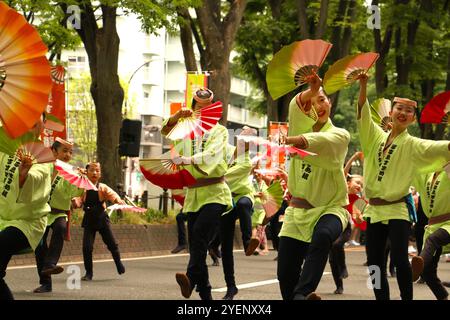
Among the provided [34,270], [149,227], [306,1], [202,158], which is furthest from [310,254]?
[306,1]

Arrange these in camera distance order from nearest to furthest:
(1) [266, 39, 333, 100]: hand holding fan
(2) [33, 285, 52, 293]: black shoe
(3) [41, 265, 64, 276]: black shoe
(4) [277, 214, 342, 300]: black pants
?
(4) [277, 214, 342, 300]: black pants
(1) [266, 39, 333, 100]: hand holding fan
(3) [41, 265, 64, 276]: black shoe
(2) [33, 285, 52, 293]: black shoe

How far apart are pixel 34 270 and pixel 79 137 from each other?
43750 mm

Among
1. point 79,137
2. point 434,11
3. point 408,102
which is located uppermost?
point 434,11

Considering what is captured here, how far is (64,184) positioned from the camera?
41.4 ft

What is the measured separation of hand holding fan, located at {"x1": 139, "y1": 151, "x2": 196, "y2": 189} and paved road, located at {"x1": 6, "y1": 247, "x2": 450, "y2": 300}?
1.96 metres


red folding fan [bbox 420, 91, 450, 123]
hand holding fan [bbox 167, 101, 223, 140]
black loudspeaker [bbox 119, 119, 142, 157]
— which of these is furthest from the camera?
black loudspeaker [bbox 119, 119, 142, 157]

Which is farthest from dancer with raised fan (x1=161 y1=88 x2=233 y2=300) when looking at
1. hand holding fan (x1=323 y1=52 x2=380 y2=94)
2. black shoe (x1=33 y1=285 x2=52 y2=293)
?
black shoe (x1=33 y1=285 x2=52 y2=293)

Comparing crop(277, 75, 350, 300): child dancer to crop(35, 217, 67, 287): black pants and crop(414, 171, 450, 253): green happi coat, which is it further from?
crop(35, 217, 67, 287): black pants

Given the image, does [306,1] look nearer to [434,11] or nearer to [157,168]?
[434,11]

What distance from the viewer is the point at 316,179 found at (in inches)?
357

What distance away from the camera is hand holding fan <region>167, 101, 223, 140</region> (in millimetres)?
10219

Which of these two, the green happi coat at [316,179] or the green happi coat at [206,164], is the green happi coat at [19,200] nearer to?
the green happi coat at [206,164]

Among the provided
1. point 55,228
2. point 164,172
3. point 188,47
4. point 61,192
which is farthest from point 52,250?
point 188,47
